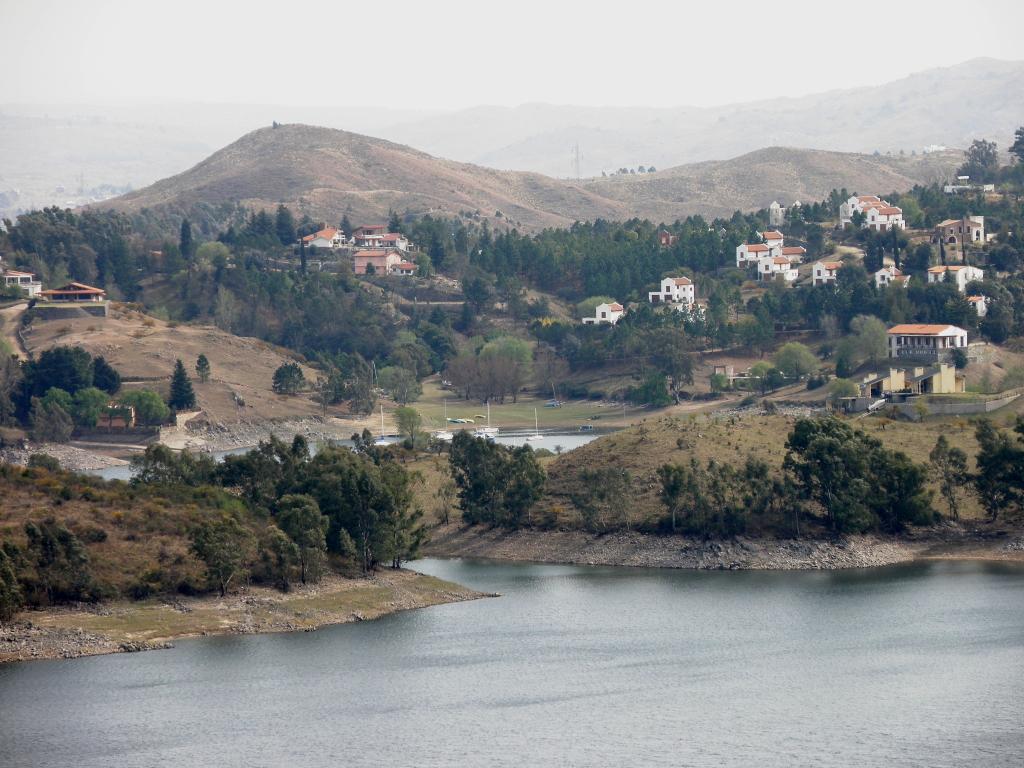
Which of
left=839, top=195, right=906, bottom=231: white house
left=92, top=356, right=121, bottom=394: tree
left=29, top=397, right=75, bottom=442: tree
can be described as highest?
left=839, top=195, right=906, bottom=231: white house

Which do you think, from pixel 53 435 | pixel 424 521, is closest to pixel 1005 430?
pixel 424 521

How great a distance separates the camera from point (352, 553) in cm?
7325

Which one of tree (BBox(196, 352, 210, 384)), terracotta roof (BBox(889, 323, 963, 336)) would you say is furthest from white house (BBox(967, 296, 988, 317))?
tree (BBox(196, 352, 210, 384))

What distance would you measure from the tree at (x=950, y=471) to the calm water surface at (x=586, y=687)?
29.0 ft

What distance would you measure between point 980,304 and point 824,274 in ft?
72.9

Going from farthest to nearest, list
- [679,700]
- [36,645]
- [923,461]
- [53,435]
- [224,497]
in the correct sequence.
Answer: [53,435], [923,461], [224,497], [36,645], [679,700]

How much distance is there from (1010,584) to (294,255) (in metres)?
136

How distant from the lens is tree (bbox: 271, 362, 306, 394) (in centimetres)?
15175

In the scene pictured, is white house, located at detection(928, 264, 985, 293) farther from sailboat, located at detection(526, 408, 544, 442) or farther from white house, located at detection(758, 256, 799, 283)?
sailboat, located at detection(526, 408, 544, 442)

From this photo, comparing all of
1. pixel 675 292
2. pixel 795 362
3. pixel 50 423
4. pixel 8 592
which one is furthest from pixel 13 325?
pixel 8 592

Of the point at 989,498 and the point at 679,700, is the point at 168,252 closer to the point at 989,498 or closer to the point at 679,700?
the point at 989,498

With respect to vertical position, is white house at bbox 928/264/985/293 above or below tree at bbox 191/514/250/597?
above

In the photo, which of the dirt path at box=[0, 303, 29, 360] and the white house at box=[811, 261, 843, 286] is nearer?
the dirt path at box=[0, 303, 29, 360]

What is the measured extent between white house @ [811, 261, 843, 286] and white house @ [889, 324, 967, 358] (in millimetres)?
28283
